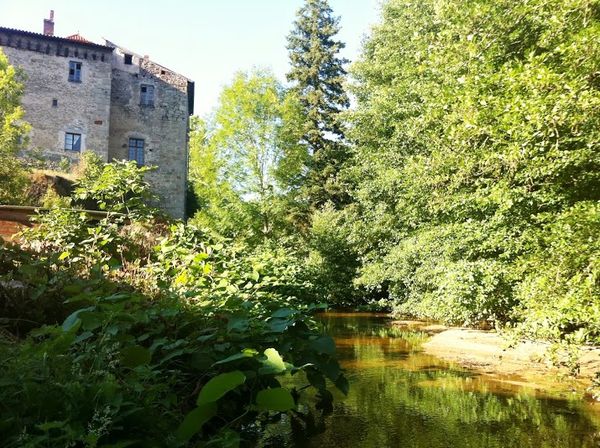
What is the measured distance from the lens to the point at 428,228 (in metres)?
14.0

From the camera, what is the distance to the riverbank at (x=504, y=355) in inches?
298

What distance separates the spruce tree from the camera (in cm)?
2897

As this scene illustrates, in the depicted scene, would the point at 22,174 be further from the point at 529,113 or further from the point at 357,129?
the point at 529,113

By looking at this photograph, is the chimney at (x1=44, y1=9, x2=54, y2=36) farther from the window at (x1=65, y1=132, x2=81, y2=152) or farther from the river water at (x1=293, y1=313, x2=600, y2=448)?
the river water at (x1=293, y1=313, x2=600, y2=448)

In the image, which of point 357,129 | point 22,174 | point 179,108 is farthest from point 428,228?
point 179,108

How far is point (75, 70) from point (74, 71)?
9cm

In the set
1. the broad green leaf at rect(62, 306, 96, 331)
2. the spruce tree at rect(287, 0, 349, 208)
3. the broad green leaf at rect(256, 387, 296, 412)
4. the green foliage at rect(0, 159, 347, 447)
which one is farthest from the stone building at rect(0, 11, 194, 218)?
the broad green leaf at rect(256, 387, 296, 412)

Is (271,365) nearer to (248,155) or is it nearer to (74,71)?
(248,155)

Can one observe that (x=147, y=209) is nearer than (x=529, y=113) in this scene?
No

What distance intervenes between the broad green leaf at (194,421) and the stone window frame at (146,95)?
30.2 m

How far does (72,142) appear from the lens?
28.0 meters

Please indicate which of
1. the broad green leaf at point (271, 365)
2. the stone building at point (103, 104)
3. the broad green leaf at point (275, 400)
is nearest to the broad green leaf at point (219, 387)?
the broad green leaf at point (275, 400)

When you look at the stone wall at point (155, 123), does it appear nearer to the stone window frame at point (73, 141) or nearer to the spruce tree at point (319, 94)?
the stone window frame at point (73, 141)

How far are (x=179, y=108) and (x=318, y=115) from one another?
8.96m
